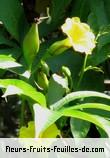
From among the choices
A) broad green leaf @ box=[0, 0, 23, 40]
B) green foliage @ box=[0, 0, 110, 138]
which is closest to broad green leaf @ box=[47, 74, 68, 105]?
green foliage @ box=[0, 0, 110, 138]

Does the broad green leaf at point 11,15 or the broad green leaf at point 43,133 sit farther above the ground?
the broad green leaf at point 11,15

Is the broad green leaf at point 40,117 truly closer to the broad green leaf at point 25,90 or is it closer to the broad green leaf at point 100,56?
the broad green leaf at point 25,90

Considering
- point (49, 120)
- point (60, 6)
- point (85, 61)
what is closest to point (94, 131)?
point (85, 61)

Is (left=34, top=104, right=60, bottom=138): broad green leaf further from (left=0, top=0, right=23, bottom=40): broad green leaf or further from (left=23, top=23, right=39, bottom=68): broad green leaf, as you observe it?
(left=0, top=0, right=23, bottom=40): broad green leaf

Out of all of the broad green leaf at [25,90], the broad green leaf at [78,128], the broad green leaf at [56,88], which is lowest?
the broad green leaf at [78,128]

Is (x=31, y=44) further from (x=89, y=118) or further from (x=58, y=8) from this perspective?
(x=89, y=118)

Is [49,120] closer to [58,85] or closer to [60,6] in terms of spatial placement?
[58,85]

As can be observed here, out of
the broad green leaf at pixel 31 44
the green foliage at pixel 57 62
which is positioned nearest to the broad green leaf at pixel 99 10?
the green foliage at pixel 57 62
